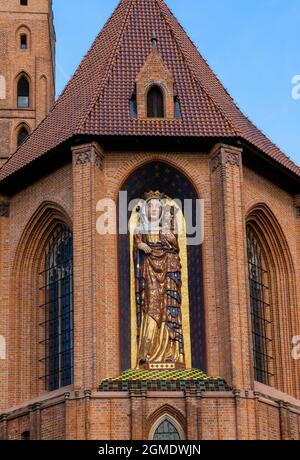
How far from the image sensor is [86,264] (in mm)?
34125

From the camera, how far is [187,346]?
3431 centimetres

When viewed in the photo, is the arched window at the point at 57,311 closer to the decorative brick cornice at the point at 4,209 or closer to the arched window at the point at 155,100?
the decorative brick cornice at the point at 4,209

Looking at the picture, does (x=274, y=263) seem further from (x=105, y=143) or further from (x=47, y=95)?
(x=47, y=95)

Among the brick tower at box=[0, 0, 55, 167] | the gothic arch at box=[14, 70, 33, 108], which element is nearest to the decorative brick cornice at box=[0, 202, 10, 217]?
the brick tower at box=[0, 0, 55, 167]

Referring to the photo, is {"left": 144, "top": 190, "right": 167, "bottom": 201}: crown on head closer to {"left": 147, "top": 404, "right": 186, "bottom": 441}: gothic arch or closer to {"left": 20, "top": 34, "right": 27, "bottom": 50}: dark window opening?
{"left": 147, "top": 404, "right": 186, "bottom": 441}: gothic arch

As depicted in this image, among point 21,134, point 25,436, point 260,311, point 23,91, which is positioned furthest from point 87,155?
point 23,91

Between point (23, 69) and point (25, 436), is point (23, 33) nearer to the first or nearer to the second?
point (23, 69)

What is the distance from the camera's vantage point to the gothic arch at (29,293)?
3606 cm

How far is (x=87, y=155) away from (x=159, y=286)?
3.86m

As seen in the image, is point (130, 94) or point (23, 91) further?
point (23, 91)

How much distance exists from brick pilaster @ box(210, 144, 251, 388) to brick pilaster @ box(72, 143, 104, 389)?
306 centimetres

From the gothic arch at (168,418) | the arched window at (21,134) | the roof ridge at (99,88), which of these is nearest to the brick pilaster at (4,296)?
the roof ridge at (99,88)

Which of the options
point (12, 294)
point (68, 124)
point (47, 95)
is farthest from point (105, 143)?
point (47, 95)

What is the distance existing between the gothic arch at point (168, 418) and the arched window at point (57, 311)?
315cm
